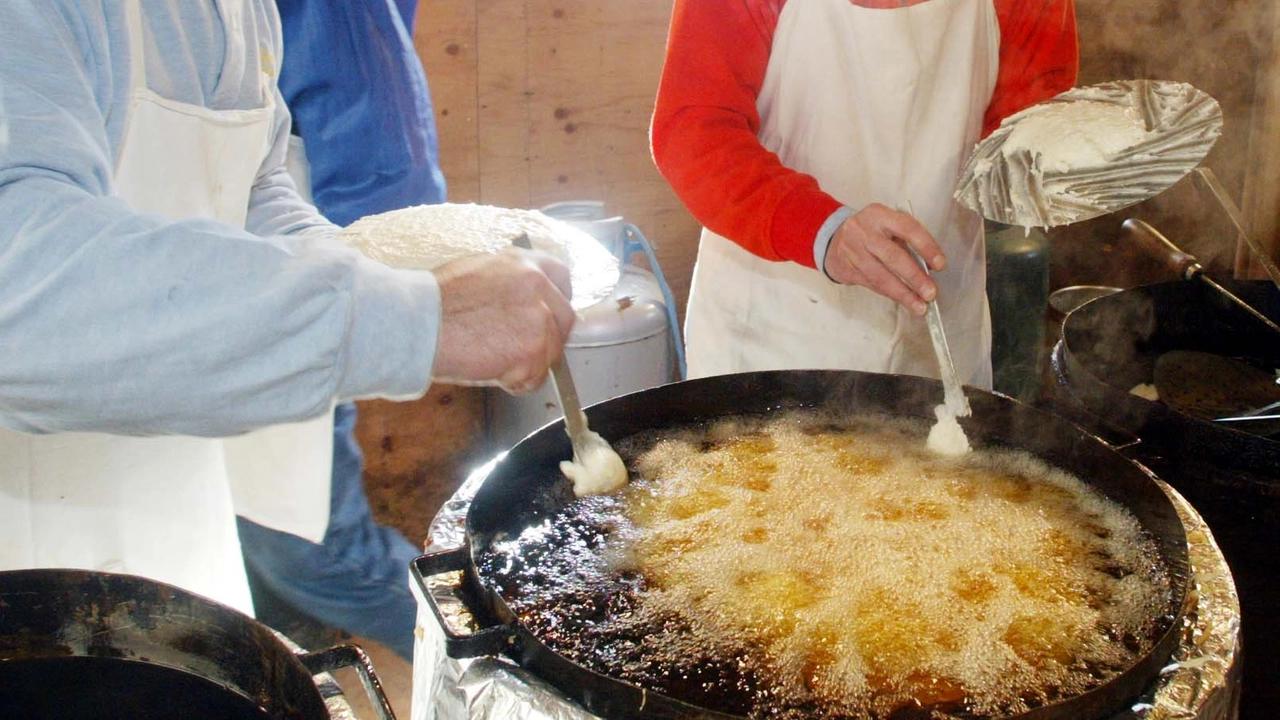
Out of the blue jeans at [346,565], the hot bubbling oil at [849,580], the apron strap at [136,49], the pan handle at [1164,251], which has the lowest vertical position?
the blue jeans at [346,565]

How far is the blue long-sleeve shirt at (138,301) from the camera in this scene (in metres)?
0.87

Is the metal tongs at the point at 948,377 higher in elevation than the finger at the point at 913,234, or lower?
lower

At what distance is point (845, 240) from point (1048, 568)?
63 centimetres

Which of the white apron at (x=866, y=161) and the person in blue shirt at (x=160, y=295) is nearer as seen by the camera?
the person in blue shirt at (x=160, y=295)

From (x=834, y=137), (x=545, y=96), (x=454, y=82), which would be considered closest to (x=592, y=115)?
→ (x=545, y=96)

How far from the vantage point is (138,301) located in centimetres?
88

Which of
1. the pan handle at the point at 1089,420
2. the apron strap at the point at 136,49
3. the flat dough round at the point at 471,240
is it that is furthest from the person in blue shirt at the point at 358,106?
the pan handle at the point at 1089,420

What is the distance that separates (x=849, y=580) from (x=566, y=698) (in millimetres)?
406

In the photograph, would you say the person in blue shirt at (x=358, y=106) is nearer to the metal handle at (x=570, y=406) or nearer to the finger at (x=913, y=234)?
the metal handle at (x=570, y=406)

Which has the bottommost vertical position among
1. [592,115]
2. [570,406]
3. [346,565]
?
[346,565]

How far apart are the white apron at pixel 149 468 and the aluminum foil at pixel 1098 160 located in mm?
1255

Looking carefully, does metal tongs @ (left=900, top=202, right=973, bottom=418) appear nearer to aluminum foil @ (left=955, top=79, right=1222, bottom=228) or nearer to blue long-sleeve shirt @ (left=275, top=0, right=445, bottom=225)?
aluminum foil @ (left=955, top=79, right=1222, bottom=228)

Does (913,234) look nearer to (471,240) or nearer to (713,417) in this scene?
(713,417)

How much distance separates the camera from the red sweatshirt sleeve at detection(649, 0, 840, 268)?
1717 mm
